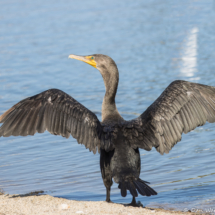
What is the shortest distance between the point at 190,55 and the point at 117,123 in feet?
39.0

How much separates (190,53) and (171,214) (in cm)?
1284

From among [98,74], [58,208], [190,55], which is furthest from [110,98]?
[190,55]

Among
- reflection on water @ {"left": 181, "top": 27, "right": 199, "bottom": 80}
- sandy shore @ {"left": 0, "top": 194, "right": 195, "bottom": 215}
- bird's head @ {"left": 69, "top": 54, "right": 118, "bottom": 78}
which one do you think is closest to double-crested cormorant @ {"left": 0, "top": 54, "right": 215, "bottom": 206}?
sandy shore @ {"left": 0, "top": 194, "right": 195, "bottom": 215}

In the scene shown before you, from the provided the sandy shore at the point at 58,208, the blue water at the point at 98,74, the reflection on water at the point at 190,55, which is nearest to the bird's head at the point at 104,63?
the blue water at the point at 98,74

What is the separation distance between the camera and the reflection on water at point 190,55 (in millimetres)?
15305

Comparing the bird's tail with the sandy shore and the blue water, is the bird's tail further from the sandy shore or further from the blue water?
the blue water

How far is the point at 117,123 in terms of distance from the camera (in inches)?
251

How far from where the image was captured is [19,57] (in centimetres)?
1891

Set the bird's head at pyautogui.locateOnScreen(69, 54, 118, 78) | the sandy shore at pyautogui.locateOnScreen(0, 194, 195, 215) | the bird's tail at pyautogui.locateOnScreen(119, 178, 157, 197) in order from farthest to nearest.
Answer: the bird's head at pyautogui.locateOnScreen(69, 54, 118, 78) → the sandy shore at pyautogui.locateOnScreen(0, 194, 195, 215) → the bird's tail at pyautogui.locateOnScreen(119, 178, 157, 197)

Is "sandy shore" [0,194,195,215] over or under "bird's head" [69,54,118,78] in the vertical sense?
under

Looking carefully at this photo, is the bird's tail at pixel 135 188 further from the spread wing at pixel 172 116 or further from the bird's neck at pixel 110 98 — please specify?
the bird's neck at pixel 110 98

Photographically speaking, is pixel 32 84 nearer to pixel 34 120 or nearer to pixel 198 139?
pixel 198 139

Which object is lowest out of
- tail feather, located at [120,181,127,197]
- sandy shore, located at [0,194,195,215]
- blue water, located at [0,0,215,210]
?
blue water, located at [0,0,215,210]

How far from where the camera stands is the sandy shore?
5.67 metres
